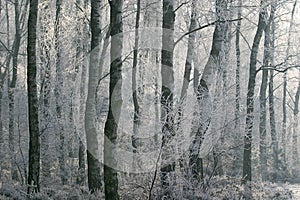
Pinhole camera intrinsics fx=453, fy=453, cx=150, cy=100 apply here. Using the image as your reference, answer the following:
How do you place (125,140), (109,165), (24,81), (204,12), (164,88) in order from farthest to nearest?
(24,81) < (125,140) < (204,12) < (164,88) < (109,165)

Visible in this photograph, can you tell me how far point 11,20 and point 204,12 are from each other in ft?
93.6

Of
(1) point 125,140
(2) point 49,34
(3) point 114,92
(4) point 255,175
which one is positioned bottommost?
(4) point 255,175

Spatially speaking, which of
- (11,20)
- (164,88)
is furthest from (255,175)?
(11,20)

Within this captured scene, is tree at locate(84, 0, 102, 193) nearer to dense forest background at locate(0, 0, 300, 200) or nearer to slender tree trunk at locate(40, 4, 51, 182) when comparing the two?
dense forest background at locate(0, 0, 300, 200)

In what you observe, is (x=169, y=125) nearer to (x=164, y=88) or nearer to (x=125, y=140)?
(x=164, y=88)

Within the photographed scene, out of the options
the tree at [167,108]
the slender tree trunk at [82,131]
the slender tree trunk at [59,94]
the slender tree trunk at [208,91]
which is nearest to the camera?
the tree at [167,108]

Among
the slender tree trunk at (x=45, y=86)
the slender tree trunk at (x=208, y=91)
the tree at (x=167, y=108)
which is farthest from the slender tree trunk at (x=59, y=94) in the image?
the tree at (x=167, y=108)

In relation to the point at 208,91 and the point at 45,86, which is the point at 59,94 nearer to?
the point at 45,86

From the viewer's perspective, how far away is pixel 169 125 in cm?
930

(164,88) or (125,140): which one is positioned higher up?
(164,88)

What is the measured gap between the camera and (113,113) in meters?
8.72

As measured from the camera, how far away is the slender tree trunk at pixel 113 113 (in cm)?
876

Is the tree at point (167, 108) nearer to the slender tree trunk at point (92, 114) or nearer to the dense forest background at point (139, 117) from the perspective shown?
the dense forest background at point (139, 117)

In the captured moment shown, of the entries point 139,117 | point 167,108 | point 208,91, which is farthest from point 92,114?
point 167,108
